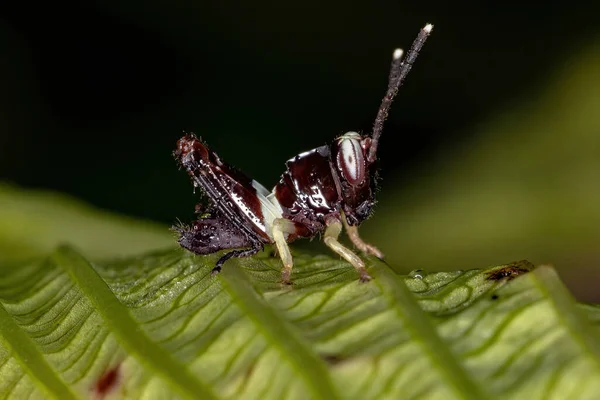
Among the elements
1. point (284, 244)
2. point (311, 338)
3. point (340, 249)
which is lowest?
point (311, 338)

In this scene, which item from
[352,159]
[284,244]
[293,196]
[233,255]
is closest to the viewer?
[233,255]

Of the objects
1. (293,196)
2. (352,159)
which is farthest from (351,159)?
(293,196)

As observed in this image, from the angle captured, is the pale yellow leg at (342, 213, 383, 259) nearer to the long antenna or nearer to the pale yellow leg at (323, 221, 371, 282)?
the pale yellow leg at (323, 221, 371, 282)

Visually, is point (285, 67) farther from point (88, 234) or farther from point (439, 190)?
point (88, 234)

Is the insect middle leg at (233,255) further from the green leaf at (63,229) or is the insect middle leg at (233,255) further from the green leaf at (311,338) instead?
the green leaf at (63,229)

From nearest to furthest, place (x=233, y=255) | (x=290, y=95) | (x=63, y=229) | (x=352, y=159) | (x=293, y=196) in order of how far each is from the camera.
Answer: (x=233, y=255) → (x=352, y=159) → (x=293, y=196) → (x=63, y=229) → (x=290, y=95)

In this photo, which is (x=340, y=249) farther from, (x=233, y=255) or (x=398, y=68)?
(x=398, y=68)

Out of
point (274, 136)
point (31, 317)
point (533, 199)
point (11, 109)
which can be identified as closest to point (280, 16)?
point (274, 136)
